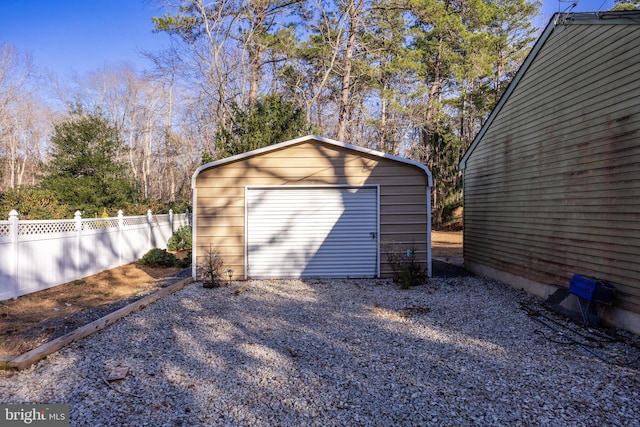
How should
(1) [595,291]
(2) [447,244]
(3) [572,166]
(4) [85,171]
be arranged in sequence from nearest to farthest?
(1) [595,291], (3) [572,166], (4) [85,171], (2) [447,244]

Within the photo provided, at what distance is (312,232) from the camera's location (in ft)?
25.9

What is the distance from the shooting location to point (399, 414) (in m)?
2.63

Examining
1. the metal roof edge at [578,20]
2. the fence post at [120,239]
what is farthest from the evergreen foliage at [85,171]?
the metal roof edge at [578,20]

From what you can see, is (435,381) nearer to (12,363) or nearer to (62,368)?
(62,368)

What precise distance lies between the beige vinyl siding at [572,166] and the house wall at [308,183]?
163 centimetres

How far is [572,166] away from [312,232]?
465 centimetres

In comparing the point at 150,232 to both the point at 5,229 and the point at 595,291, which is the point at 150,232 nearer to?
the point at 5,229

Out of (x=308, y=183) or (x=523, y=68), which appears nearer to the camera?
(x=523, y=68)

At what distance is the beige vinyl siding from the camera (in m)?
4.41

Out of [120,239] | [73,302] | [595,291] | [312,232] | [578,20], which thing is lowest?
[73,302]

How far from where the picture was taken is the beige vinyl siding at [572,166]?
441cm

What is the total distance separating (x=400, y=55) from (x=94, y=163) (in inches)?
546

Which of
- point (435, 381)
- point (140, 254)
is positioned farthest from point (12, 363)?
point (140, 254)

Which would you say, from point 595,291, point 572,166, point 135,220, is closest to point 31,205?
point 135,220
